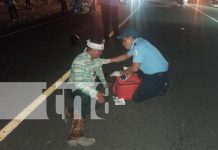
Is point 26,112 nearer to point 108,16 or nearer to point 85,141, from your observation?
point 85,141

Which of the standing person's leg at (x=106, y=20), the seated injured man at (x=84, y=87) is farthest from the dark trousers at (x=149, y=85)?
the standing person's leg at (x=106, y=20)

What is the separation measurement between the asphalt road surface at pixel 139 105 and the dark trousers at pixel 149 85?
0.15 m

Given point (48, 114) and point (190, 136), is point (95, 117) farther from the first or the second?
point (190, 136)

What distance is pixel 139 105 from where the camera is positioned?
6605 mm

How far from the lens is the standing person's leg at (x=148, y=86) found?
6.44 m

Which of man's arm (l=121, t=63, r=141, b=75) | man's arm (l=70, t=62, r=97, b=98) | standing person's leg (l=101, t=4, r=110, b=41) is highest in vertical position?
man's arm (l=70, t=62, r=97, b=98)

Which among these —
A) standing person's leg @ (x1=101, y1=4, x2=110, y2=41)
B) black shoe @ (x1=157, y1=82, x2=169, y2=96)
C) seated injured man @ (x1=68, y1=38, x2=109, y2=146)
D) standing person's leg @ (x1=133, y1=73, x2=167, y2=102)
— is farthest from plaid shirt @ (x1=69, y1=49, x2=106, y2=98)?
standing person's leg @ (x1=101, y1=4, x2=110, y2=41)

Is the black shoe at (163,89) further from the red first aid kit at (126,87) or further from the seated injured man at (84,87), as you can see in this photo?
the seated injured man at (84,87)

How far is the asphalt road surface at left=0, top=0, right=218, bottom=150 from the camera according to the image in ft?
16.9

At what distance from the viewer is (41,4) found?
103 feet

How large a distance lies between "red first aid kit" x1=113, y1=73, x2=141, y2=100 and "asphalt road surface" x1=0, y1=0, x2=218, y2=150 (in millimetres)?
173

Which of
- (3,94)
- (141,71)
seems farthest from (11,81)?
(141,71)

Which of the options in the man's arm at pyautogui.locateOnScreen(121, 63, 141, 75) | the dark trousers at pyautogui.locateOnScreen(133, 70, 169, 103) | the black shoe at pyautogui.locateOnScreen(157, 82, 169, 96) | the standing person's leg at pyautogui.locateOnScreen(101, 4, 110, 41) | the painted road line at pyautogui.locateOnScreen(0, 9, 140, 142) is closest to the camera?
the painted road line at pyautogui.locateOnScreen(0, 9, 140, 142)

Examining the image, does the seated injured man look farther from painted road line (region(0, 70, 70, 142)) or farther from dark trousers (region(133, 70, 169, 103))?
dark trousers (region(133, 70, 169, 103))
